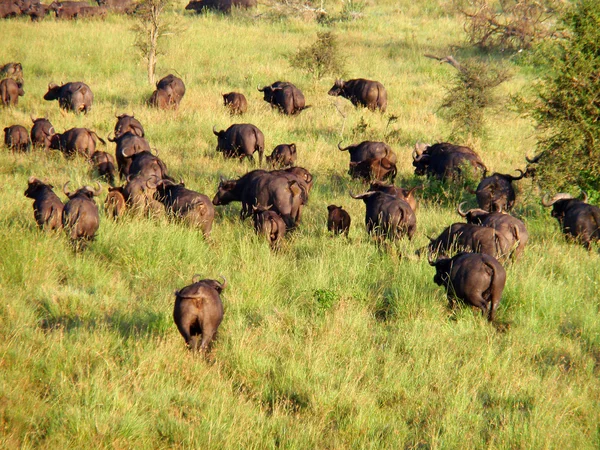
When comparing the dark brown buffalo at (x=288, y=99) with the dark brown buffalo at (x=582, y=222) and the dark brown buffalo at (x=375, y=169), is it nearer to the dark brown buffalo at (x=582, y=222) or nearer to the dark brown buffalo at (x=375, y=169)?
the dark brown buffalo at (x=375, y=169)

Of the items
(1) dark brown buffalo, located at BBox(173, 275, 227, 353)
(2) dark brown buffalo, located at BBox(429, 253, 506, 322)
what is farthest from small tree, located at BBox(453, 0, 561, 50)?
(1) dark brown buffalo, located at BBox(173, 275, 227, 353)

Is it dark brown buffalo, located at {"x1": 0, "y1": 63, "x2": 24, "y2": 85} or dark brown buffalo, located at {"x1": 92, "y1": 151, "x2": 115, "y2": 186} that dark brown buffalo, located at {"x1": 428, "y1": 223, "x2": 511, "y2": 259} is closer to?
dark brown buffalo, located at {"x1": 92, "y1": 151, "x2": 115, "y2": 186}

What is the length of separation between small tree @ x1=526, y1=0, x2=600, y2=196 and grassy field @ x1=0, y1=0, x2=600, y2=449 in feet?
2.38

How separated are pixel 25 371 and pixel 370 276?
449 centimetres

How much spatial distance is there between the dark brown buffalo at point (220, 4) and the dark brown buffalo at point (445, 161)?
71.0 feet

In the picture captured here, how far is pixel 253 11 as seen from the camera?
32.3 m

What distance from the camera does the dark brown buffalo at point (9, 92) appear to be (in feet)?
56.0

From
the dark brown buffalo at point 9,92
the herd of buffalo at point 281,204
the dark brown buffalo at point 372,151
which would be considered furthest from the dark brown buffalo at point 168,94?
the dark brown buffalo at point 372,151

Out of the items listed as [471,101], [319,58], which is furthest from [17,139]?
[319,58]

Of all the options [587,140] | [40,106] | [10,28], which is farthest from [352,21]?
[587,140]

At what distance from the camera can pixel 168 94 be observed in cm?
1752

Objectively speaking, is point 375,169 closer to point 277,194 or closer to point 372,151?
point 372,151

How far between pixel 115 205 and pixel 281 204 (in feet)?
8.17

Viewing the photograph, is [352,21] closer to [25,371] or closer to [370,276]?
[370,276]
